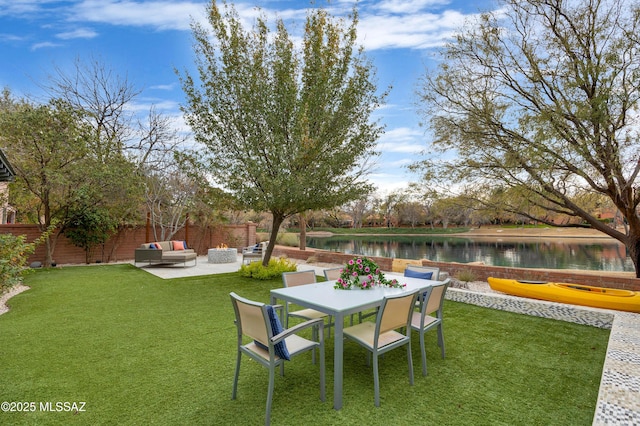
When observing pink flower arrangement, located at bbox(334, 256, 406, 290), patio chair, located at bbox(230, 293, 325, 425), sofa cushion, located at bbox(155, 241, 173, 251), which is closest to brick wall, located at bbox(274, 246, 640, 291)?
pink flower arrangement, located at bbox(334, 256, 406, 290)

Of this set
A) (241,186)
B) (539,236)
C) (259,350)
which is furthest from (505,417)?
(539,236)

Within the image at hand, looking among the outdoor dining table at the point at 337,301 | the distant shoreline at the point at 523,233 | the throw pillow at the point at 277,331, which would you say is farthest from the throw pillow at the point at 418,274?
the distant shoreline at the point at 523,233

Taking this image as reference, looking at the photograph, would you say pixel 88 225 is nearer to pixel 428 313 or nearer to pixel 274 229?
pixel 274 229

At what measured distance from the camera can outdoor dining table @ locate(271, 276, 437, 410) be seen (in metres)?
2.41

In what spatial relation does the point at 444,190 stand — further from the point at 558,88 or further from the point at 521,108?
the point at 558,88

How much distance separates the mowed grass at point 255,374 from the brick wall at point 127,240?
6638mm

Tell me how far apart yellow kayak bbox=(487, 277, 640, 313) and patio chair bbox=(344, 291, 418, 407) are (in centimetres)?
406

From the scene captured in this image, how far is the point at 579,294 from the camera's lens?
507 centimetres

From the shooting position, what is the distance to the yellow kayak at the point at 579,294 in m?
4.72

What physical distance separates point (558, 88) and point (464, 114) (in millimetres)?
1951

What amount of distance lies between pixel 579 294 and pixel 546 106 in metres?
4.33

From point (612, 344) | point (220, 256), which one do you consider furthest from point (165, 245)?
point (612, 344)

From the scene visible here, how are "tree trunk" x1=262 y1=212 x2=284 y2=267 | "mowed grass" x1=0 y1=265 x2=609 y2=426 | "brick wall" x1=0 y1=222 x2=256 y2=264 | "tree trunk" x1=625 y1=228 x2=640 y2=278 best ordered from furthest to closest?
"brick wall" x1=0 y1=222 x2=256 y2=264 < "tree trunk" x1=262 y1=212 x2=284 y2=267 < "tree trunk" x1=625 y1=228 x2=640 y2=278 < "mowed grass" x1=0 y1=265 x2=609 y2=426

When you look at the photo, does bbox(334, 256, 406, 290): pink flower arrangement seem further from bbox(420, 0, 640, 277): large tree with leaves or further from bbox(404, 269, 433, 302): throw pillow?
bbox(420, 0, 640, 277): large tree with leaves
